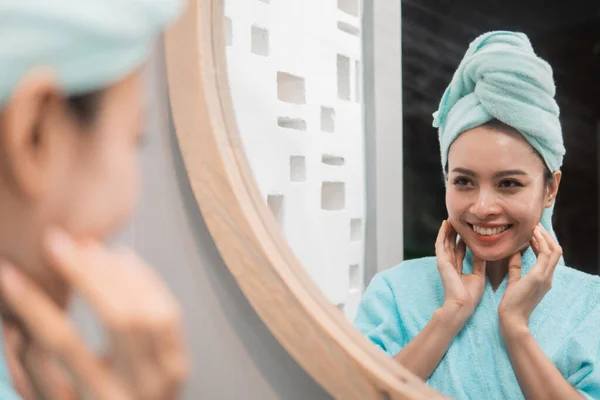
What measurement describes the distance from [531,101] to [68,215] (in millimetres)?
385

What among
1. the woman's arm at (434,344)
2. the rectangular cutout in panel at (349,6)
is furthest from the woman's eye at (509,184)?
the rectangular cutout in panel at (349,6)

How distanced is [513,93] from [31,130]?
38 cm

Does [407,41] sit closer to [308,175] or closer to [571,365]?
[308,175]

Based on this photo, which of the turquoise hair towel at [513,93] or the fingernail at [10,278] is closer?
the fingernail at [10,278]

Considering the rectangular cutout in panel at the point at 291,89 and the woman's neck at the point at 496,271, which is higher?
the rectangular cutout in panel at the point at 291,89

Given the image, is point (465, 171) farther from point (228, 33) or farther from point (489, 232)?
point (228, 33)

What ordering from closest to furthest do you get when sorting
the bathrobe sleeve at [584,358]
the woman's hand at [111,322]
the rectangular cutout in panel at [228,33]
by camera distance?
the woman's hand at [111,322], the bathrobe sleeve at [584,358], the rectangular cutout in panel at [228,33]

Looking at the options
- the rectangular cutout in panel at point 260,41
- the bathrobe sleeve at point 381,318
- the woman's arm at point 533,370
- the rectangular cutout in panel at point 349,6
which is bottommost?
the woman's arm at point 533,370

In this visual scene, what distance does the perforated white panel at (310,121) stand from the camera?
56 cm

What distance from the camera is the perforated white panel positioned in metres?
0.56

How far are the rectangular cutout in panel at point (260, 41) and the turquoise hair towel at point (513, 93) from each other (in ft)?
0.62

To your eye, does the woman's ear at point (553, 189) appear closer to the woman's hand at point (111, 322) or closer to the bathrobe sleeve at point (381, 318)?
the bathrobe sleeve at point (381, 318)

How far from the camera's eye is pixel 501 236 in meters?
0.49

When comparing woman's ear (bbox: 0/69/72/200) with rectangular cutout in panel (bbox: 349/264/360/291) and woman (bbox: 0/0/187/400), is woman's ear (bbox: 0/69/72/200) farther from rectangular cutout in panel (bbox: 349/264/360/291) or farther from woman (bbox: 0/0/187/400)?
rectangular cutout in panel (bbox: 349/264/360/291)
